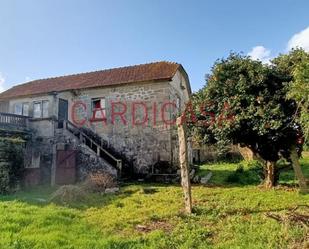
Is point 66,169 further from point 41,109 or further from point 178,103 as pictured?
point 178,103

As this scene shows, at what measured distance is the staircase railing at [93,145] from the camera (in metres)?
18.4

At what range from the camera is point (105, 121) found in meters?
20.7

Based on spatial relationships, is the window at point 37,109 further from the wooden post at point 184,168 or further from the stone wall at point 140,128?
the wooden post at point 184,168

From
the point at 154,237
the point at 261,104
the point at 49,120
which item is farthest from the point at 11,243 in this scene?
the point at 49,120

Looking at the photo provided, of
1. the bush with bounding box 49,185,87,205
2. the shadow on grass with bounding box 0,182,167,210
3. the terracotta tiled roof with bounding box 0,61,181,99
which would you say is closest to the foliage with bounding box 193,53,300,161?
the shadow on grass with bounding box 0,182,167,210

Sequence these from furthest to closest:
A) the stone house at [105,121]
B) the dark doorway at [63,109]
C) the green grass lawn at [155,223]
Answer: the dark doorway at [63,109] → the stone house at [105,121] → the green grass lawn at [155,223]

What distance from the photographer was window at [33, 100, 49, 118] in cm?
2175

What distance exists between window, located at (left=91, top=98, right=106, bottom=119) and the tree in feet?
25.8

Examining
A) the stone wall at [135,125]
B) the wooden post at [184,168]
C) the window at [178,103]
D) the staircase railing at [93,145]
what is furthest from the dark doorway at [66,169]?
the wooden post at [184,168]

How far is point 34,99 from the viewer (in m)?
22.3

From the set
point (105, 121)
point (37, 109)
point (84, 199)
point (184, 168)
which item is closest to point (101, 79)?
point (105, 121)

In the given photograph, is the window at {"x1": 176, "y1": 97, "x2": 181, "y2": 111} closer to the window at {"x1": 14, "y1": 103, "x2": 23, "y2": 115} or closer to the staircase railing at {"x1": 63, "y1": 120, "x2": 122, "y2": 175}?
the staircase railing at {"x1": 63, "y1": 120, "x2": 122, "y2": 175}

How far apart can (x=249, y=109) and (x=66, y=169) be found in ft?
33.6

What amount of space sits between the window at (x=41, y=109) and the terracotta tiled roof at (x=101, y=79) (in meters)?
0.67
